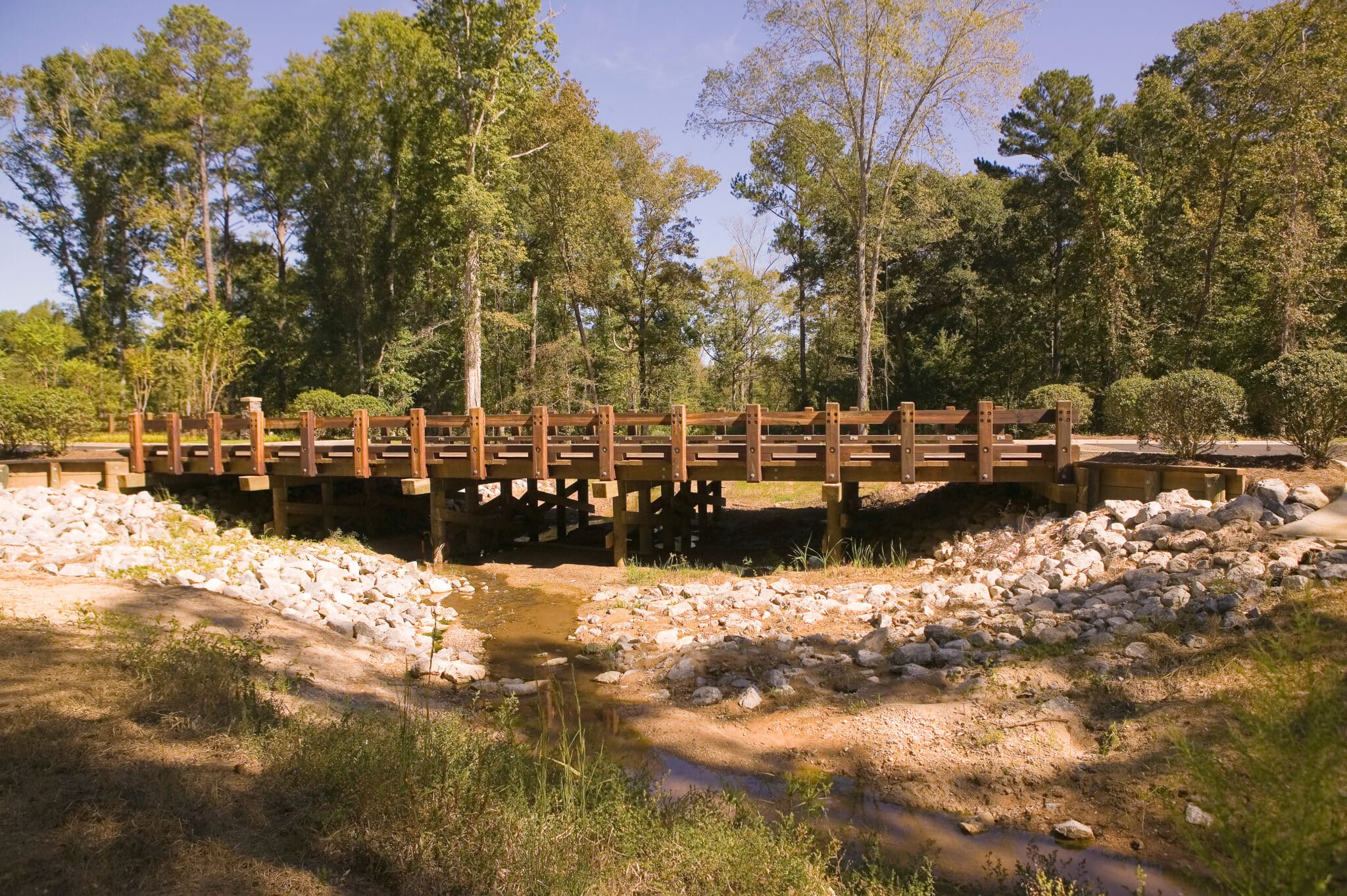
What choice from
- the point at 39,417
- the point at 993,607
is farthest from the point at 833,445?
the point at 39,417

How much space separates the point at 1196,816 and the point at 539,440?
10.4 m

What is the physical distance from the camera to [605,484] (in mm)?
13672

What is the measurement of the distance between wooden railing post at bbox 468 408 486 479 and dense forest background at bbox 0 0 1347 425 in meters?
11.0

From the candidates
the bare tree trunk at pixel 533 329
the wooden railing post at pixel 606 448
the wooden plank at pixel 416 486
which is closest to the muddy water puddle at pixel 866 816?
the wooden railing post at pixel 606 448

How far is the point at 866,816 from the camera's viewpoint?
584cm

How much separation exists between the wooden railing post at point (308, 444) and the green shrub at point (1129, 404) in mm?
13920

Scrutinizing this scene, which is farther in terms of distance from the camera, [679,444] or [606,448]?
[606,448]

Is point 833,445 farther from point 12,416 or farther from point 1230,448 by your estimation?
point 12,416

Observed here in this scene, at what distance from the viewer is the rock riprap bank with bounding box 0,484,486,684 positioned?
9828 millimetres

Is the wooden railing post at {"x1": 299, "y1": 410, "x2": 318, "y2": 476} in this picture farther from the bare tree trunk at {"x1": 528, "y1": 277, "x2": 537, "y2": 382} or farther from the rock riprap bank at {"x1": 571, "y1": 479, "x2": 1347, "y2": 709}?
the bare tree trunk at {"x1": 528, "y1": 277, "x2": 537, "y2": 382}

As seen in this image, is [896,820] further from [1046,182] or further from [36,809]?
[1046,182]

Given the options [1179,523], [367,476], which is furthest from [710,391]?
[1179,523]

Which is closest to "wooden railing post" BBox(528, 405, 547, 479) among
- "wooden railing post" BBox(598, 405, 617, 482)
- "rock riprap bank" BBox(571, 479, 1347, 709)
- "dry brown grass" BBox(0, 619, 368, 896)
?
"wooden railing post" BBox(598, 405, 617, 482)

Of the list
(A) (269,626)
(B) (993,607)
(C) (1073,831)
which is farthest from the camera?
(B) (993,607)
